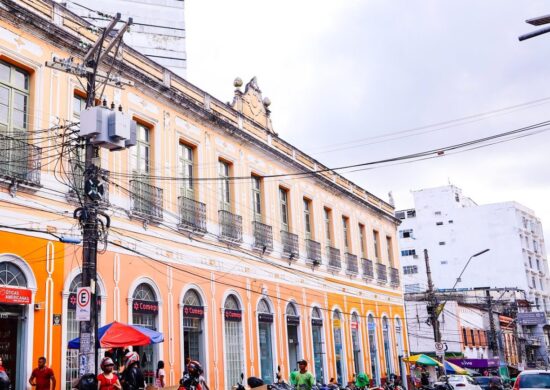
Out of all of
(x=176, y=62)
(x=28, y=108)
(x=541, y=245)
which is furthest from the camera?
(x=541, y=245)

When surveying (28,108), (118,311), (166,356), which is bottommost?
(166,356)

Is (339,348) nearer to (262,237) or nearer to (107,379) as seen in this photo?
(262,237)

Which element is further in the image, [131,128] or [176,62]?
[176,62]

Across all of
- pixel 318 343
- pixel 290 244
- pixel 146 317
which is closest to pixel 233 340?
pixel 146 317

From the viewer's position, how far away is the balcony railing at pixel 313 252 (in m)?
27.3

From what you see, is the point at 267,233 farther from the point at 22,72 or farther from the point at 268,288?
the point at 22,72

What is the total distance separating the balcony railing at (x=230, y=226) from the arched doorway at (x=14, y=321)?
8.06m

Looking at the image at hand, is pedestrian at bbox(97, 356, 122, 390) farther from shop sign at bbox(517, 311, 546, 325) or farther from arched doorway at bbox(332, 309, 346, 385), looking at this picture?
shop sign at bbox(517, 311, 546, 325)

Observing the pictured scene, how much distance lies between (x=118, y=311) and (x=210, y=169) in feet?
20.9

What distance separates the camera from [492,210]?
67.9 meters

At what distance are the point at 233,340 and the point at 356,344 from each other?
Result: 33.5 ft

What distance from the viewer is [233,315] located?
2148 centimetres

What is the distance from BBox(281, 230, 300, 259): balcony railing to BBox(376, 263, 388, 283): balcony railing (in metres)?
9.43

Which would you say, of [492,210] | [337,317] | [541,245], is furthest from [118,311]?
[541,245]
